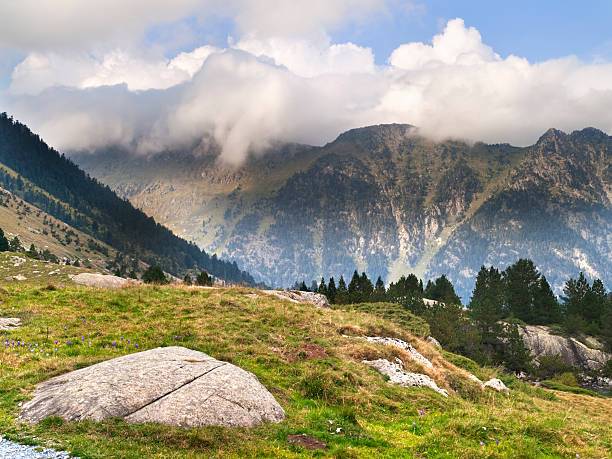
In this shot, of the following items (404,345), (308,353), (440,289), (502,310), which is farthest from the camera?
(440,289)

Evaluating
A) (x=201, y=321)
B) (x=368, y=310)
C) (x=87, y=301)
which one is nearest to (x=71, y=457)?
(x=201, y=321)

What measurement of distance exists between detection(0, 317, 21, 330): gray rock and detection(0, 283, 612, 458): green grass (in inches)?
20.5

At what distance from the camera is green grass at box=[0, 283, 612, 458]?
10.6 metres

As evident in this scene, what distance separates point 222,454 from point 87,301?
2086 centimetres

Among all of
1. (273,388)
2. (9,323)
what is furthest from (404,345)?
(9,323)

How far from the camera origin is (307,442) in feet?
39.2

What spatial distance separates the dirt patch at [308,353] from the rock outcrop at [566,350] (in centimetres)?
8929

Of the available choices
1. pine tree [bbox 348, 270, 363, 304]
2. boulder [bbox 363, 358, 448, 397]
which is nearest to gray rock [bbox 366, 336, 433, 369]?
boulder [bbox 363, 358, 448, 397]

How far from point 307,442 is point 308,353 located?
9.78 meters

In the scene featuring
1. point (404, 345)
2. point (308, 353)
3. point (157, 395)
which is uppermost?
point (157, 395)

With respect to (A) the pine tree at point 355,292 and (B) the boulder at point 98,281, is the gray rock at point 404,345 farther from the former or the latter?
(A) the pine tree at point 355,292

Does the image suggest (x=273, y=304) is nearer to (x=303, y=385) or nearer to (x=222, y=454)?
(x=303, y=385)

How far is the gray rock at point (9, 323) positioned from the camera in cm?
1964

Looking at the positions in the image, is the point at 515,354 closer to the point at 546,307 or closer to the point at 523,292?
the point at 523,292
